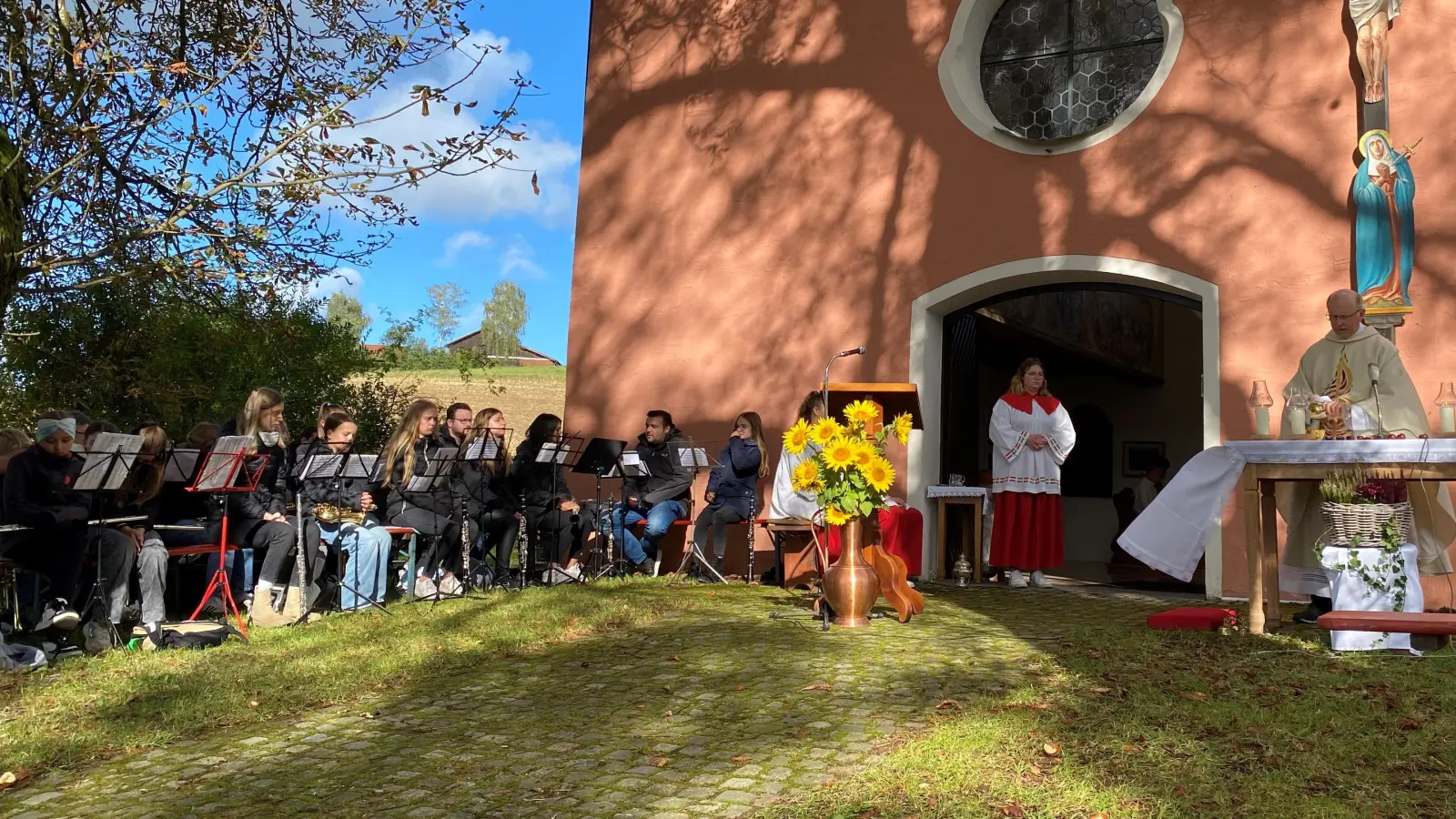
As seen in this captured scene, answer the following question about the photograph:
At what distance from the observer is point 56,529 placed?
724 cm

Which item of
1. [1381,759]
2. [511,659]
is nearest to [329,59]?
[511,659]

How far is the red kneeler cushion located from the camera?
7406 mm

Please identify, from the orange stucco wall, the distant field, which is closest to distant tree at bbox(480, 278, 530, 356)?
the distant field

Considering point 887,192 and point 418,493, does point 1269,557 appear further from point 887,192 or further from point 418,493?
point 418,493

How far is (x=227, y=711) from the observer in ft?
18.3

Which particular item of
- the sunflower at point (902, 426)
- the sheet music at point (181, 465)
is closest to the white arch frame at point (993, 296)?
the sunflower at point (902, 426)

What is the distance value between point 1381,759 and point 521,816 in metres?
2.95

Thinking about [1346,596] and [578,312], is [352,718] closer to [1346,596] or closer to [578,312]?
[1346,596]

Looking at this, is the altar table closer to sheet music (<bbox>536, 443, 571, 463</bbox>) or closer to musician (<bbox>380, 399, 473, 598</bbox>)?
sheet music (<bbox>536, 443, 571, 463</bbox>)

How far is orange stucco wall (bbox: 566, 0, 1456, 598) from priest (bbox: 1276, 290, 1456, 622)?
1.93 m

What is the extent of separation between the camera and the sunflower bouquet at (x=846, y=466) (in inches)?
303

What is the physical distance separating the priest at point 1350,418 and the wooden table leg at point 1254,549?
421 millimetres

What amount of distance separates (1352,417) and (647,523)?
6.08 m

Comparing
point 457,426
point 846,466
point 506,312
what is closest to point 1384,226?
point 846,466
